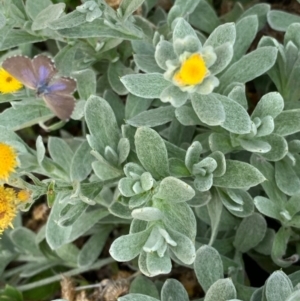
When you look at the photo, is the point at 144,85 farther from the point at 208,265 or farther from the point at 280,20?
the point at 280,20

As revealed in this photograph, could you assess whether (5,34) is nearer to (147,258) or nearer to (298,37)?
(147,258)

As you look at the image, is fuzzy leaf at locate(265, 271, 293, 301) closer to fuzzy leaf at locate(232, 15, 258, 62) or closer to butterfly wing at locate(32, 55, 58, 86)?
fuzzy leaf at locate(232, 15, 258, 62)

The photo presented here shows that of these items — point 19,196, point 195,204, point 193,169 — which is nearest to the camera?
point 19,196

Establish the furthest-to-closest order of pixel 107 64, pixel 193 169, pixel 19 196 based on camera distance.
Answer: pixel 107 64 → pixel 193 169 → pixel 19 196

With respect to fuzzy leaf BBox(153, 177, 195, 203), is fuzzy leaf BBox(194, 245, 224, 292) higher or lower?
lower

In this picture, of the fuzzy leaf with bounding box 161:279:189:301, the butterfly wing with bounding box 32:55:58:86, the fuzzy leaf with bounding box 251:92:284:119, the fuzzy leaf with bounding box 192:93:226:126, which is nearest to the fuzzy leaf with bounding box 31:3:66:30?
the butterfly wing with bounding box 32:55:58:86

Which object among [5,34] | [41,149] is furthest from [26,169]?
→ [5,34]
